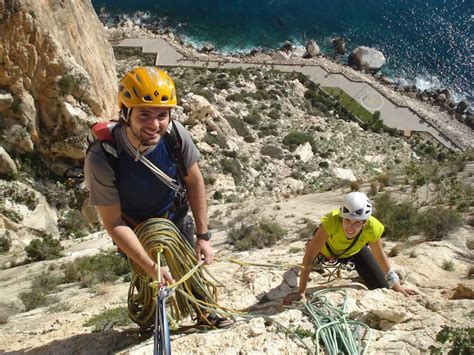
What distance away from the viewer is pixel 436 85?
35312 millimetres

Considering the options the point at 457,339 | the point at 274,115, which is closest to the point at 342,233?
the point at 457,339

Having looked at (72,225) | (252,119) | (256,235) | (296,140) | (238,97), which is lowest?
(296,140)

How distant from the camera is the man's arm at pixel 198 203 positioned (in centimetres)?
Result: 394

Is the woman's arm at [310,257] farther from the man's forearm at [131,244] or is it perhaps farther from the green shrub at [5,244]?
the green shrub at [5,244]

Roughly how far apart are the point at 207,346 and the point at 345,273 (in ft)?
8.39

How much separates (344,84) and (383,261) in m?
30.7

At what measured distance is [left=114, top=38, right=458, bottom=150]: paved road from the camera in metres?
31.6

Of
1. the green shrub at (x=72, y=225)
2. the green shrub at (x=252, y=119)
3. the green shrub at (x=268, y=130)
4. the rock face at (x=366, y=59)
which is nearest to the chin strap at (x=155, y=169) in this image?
the green shrub at (x=72, y=225)

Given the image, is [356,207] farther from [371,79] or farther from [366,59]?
[366,59]

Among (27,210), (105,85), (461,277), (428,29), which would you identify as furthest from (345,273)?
(428,29)

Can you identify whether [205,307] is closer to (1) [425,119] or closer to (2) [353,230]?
(2) [353,230]

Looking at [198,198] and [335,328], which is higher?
[198,198]

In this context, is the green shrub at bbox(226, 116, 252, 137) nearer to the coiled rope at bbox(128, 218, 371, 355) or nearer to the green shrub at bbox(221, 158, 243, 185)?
the green shrub at bbox(221, 158, 243, 185)

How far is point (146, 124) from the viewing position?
11.1 ft
